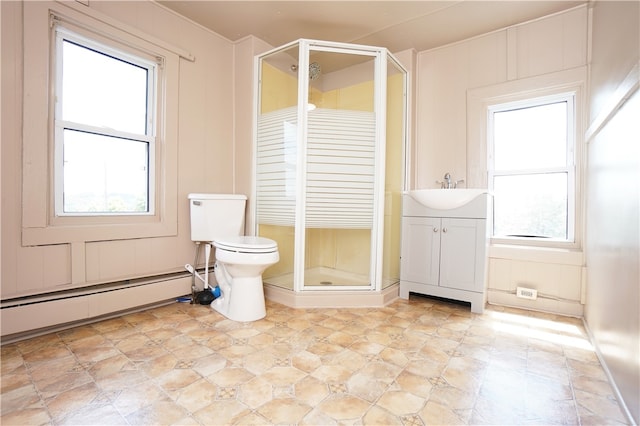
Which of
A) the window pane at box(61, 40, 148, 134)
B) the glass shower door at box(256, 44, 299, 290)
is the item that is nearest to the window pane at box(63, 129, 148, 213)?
the window pane at box(61, 40, 148, 134)

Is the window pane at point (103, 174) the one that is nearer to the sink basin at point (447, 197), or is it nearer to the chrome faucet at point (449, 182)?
the sink basin at point (447, 197)

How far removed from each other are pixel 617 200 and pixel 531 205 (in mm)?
1216

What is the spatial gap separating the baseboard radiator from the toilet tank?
392 mm

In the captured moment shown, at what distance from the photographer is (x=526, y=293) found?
2.38m

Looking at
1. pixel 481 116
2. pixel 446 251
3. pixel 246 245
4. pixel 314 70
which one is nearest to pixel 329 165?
pixel 314 70

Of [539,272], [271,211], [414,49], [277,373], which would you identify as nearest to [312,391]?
[277,373]

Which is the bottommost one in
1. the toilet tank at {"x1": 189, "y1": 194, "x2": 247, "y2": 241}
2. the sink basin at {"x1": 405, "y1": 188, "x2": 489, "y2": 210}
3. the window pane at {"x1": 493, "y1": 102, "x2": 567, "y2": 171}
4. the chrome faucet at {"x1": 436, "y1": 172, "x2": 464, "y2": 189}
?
the toilet tank at {"x1": 189, "y1": 194, "x2": 247, "y2": 241}

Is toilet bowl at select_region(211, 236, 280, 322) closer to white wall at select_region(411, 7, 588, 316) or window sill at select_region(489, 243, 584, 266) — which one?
white wall at select_region(411, 7, 588, 316)

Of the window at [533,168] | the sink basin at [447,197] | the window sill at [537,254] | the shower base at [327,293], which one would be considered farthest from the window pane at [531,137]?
the shower base at [327,293]

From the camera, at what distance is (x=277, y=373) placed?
1.41 meters

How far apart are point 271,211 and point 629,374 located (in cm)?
222

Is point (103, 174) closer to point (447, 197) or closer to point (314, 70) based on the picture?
point (314, 70)

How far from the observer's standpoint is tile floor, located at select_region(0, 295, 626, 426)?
1.15m

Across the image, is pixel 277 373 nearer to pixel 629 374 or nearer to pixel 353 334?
pixel 353 334
